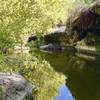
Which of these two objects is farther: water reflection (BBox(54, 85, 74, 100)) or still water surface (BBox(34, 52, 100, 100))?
still water surface (BBox(34, 52, 100, 100))

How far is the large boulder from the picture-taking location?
10762 millimetres

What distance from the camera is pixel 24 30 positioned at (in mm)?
25234

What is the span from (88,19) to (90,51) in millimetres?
4442

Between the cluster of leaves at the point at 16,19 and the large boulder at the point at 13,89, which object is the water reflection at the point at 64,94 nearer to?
the large boulder at the point at 13,89

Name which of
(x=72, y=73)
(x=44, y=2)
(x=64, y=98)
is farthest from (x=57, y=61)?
(x=64, y=98)

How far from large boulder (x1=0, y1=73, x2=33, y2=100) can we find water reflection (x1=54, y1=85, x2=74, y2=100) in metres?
Answer: 3.15

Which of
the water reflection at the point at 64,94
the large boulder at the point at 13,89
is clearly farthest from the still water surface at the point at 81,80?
the large boulder at the point at 13,89

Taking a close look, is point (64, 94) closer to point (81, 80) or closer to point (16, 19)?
point (81, 80)

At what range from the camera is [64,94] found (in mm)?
16312

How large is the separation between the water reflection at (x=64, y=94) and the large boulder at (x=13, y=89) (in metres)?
3.15

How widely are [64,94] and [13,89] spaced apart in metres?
5.35

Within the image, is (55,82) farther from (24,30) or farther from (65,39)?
(65,39)

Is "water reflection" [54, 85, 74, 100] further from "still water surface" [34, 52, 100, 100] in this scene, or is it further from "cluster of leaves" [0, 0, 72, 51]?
"cluster of leaves" [0, 0, 72, 51]

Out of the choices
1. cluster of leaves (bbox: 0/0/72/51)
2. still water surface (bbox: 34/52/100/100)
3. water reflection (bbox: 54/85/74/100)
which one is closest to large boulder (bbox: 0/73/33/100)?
water reflection (bbox: 54/85/74/100)
